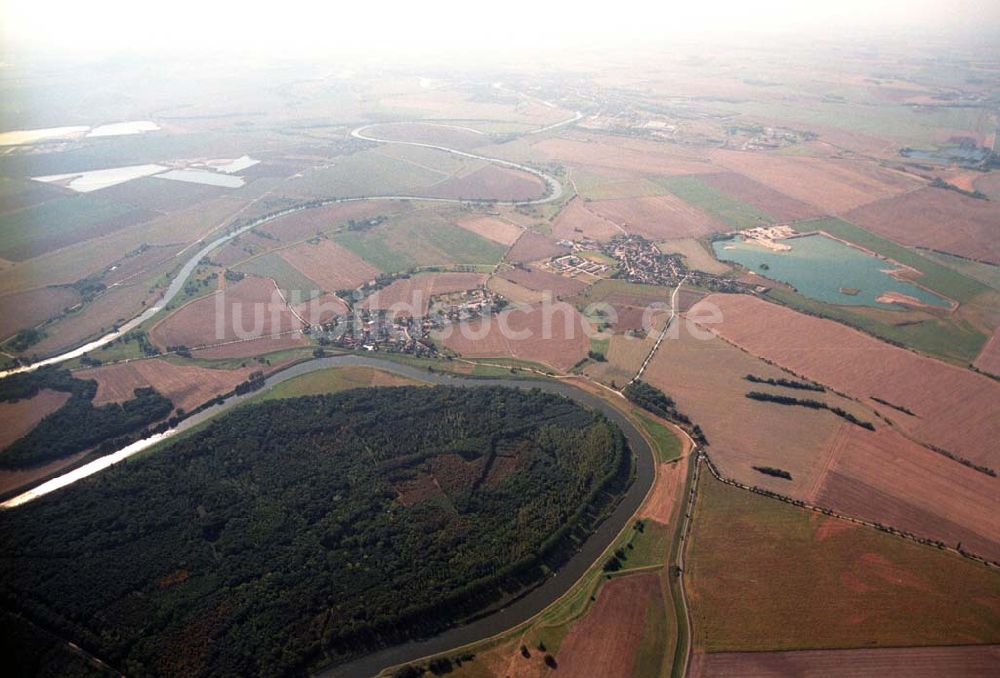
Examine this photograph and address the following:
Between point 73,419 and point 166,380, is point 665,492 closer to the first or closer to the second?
point 166,380

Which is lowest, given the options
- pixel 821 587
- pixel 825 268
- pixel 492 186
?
pixel 821 587

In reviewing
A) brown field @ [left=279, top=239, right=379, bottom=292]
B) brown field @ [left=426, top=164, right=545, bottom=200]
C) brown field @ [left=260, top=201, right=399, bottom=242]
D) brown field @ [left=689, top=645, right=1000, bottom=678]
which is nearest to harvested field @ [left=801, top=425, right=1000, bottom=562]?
brown field @ [left=689, top=645, right=1000, bottom=678]

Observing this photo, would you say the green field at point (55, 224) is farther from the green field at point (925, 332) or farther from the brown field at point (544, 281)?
the green field at point (925, 332)

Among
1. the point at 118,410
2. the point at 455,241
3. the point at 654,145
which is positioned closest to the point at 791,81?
the point at 654,145

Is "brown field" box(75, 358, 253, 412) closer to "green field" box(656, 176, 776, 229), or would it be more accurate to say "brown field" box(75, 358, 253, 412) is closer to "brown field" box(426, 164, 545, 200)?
"brown field" box(426, 164, 545, 200)

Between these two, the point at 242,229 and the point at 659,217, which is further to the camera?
the point at 659,217

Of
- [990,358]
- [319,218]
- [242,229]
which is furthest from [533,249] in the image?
[990,358]
